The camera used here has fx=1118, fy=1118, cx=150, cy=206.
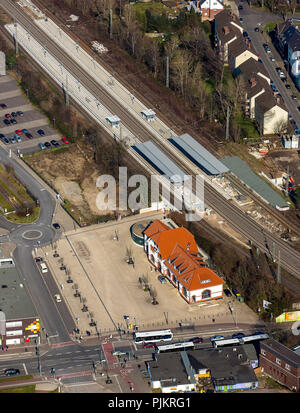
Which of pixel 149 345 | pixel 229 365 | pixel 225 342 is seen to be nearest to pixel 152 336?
pixel 149 345

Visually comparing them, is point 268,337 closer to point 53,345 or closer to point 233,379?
point 233,379

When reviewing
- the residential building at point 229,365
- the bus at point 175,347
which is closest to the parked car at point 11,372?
the bus at point 175,347

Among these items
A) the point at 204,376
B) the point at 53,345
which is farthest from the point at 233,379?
the point at 53,345

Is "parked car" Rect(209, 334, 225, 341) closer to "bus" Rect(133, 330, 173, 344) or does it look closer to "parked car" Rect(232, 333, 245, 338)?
"parked car" Rect(232, 333, 245, 338)

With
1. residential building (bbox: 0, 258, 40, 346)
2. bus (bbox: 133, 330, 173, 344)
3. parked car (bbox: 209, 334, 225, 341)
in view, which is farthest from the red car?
residential building (bbox: 0, 258, 40, 346)

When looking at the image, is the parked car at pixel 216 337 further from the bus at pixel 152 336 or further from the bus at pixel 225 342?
the bus at pixel 152 336
